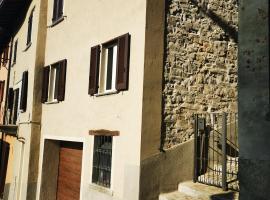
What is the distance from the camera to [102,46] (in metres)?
9.73

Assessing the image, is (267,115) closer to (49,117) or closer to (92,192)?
(92,192)

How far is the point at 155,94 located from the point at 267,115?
4203mm

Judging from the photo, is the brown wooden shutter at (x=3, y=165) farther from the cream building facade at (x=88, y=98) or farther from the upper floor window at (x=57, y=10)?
the upper floor window at (x=57, y=10)

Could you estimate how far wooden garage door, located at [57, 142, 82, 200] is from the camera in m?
11.2

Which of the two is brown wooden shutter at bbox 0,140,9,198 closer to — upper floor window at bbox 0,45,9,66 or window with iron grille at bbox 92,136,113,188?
upper floor window at bbox 0,45,9,66

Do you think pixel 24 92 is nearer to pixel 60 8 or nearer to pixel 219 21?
pixel 60 8

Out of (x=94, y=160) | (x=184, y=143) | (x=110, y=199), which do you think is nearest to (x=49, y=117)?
(x=94, y=160)

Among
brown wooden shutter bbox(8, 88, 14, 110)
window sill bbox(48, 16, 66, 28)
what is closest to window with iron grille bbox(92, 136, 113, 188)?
window sill bbox(48, 16, 66, 28)

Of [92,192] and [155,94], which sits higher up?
[155,94]

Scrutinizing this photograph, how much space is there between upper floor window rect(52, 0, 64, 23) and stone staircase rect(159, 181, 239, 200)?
7.16 metres

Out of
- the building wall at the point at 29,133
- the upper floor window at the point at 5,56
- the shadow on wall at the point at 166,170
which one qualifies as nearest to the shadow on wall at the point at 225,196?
the shadow on wall at the point at 166,170

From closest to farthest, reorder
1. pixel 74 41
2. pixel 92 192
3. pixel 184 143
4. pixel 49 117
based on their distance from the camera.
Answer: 1. pixel 184 143
2. pixel 92 192
3. pixel 74 41
4. pixel 49 117

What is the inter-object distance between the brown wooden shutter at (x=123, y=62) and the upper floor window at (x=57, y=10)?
4.64 metres

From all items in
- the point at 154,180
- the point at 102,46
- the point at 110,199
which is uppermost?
the point at 102,46
